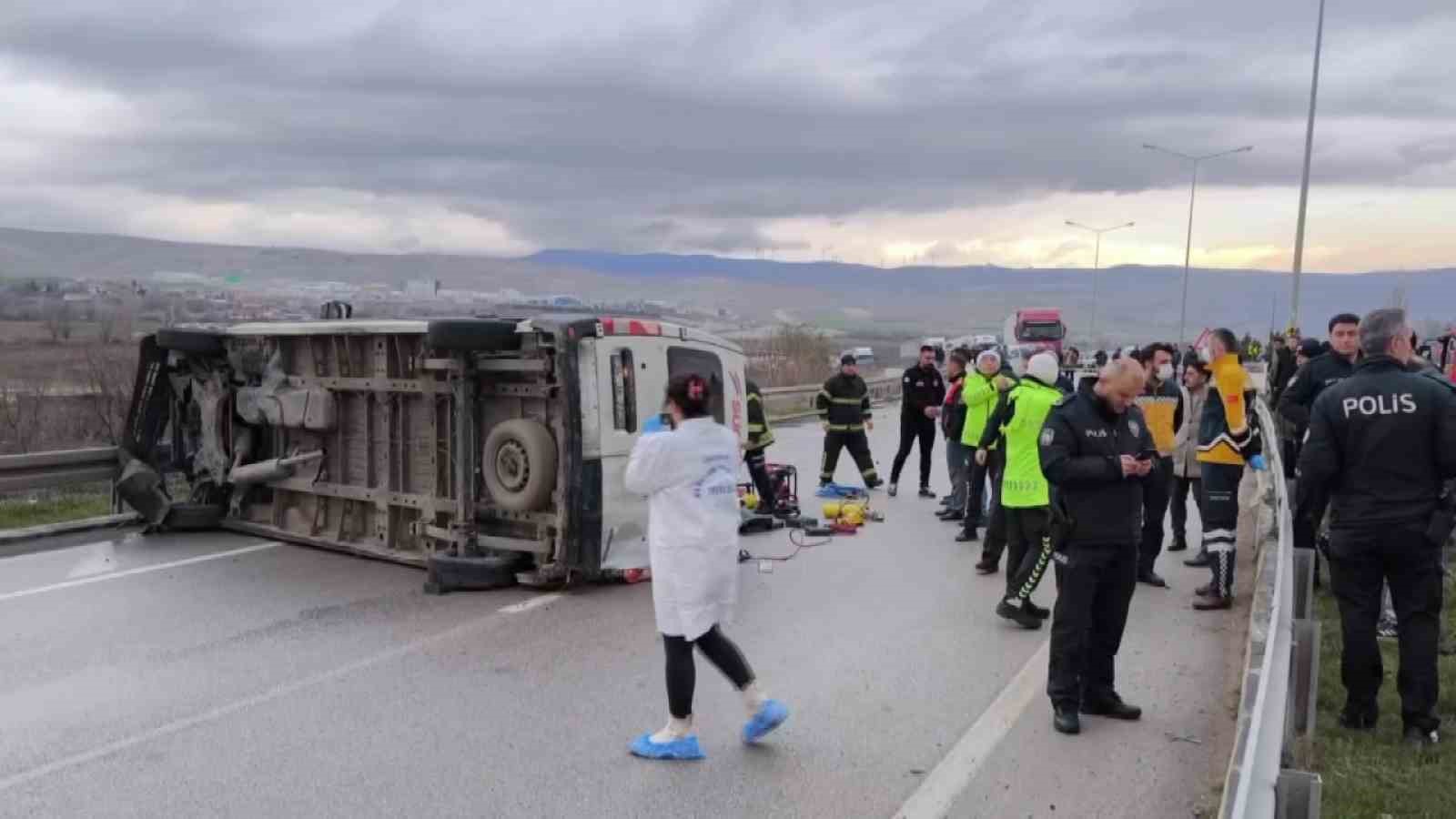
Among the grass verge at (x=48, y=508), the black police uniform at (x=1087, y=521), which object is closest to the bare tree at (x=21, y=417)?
the grass verge at (x=48, y=508)

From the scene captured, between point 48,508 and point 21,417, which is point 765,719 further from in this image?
point 21,417

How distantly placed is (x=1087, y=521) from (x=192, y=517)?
809 cm

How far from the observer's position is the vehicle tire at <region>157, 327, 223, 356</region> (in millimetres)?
10336

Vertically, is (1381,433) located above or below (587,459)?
above

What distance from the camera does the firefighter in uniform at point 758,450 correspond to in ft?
38.6

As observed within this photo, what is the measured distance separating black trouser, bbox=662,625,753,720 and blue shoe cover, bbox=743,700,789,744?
0.49ft

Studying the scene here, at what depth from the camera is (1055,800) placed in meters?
4.93

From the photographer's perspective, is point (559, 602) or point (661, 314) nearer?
point (559, 602)

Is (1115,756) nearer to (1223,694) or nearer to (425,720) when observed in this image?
(1223,694)

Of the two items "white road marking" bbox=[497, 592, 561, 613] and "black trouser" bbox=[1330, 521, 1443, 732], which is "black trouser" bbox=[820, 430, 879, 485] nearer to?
"white road marking" bbox=[497, 592, 561, 613]

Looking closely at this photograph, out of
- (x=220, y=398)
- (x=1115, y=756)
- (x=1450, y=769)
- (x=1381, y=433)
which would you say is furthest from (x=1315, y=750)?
(x=220, y=398)

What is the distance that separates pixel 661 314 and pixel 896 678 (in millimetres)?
4283

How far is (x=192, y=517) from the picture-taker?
10.5 m

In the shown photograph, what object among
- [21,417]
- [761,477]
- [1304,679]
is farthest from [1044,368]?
[21,417]
